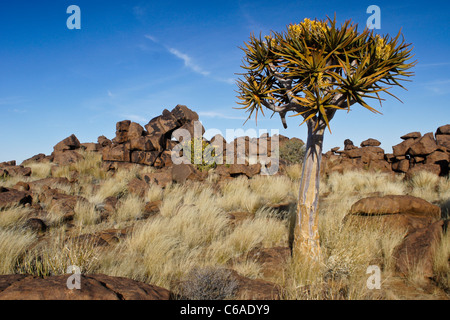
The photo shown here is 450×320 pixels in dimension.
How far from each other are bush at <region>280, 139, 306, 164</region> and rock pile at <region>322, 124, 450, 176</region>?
10.0ft

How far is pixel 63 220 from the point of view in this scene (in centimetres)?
836

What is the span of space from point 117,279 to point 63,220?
6.02 m

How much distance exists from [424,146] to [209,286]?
1714 cm

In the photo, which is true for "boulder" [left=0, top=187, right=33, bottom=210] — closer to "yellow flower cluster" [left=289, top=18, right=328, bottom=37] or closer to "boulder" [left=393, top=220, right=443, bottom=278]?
"yellow flower cluster" [left=289, top=18, right=328, bottom=37]

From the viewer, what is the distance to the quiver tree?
4.41 metres

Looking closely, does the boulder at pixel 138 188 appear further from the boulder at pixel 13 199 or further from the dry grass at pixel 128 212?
the boulder at pixel 13 199

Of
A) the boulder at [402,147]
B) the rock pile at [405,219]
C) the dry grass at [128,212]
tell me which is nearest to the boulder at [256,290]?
the rock pile at [405,219]

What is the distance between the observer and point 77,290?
2842 millimetres

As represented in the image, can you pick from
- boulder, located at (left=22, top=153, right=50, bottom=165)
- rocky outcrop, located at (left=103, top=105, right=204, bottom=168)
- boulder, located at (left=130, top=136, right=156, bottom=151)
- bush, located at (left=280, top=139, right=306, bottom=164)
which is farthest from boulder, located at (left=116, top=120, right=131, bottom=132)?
bush, located at (left=280, top=139, right=306, bottom=164)

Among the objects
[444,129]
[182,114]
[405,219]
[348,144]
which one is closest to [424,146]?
[444,129]

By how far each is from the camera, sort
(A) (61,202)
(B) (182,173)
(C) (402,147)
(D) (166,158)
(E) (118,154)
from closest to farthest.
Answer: (A) (61,202) → (B) (182,173) → (E) (118,154) → (D) (166,158) → (C) (402,147)

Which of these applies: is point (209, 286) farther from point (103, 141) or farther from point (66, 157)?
point (103, 141)

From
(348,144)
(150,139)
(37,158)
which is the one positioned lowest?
(37,158)

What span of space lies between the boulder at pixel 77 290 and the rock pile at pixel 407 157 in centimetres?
1566
